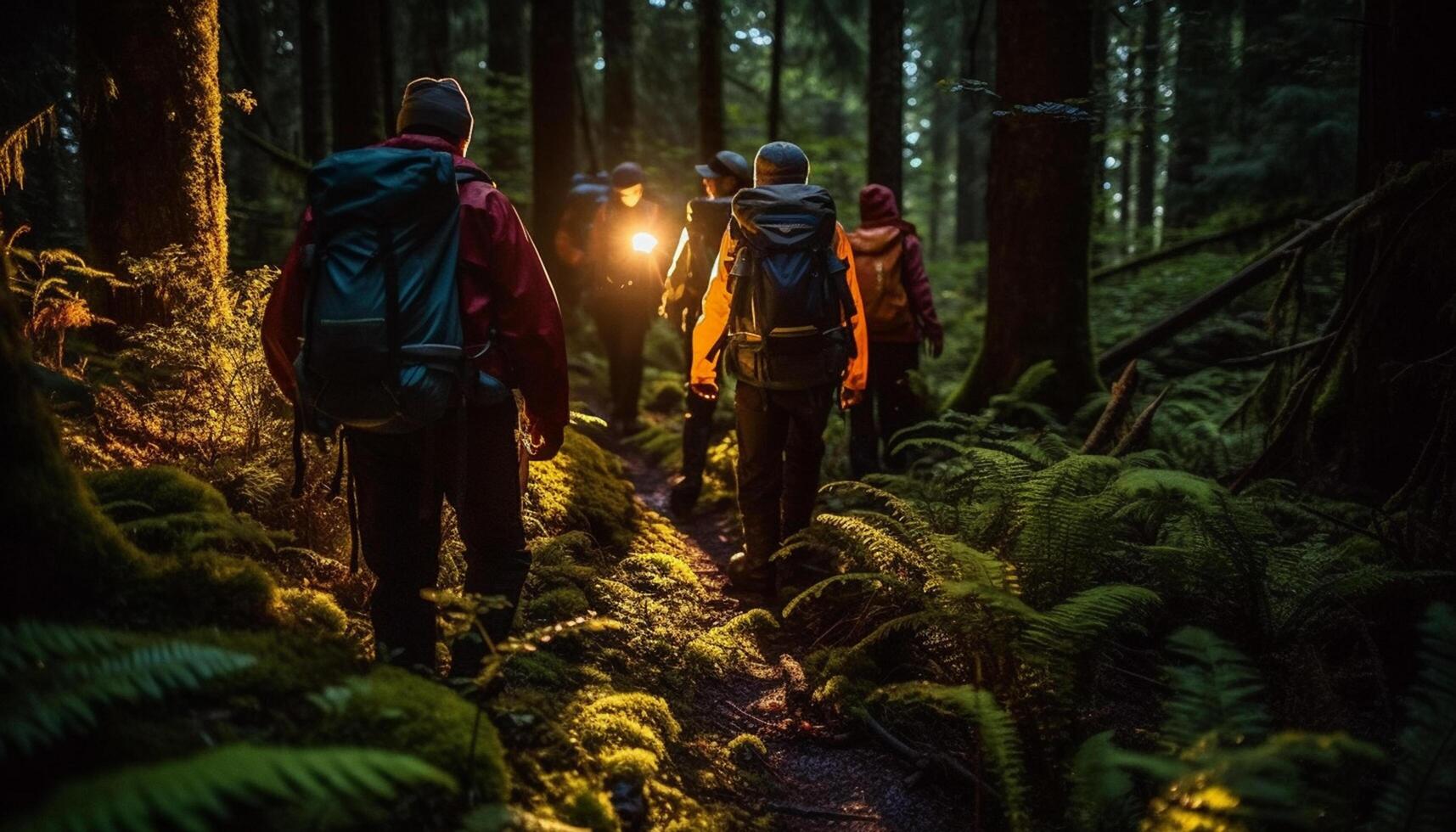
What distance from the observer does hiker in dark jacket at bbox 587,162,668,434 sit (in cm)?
890

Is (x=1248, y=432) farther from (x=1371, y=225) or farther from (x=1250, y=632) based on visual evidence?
(x=1250, y=632)

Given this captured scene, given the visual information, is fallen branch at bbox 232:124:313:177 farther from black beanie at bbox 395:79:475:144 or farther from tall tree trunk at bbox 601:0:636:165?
tall tree trunk at bbox 601:0:636:165

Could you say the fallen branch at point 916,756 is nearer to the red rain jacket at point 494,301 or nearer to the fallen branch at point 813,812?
Answer: the fallen branch at point 813,812

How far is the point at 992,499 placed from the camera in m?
4.73

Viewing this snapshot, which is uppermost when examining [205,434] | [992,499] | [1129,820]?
[205,434]

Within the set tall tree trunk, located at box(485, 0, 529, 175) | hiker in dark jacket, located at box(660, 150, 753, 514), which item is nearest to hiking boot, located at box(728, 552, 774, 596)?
hiker in dark jacket, located at box(660, 150, 753, 514)

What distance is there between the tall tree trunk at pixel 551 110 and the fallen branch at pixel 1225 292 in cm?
817

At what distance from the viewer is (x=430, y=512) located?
3.24 meters

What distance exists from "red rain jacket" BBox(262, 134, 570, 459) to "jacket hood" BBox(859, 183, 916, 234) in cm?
436

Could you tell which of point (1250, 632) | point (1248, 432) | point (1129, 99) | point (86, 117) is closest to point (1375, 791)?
point (1250, 632)

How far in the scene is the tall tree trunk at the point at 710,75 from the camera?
1254 cm

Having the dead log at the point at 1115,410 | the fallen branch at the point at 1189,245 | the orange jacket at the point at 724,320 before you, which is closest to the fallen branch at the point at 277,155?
the orange jacket at the point at 724,320

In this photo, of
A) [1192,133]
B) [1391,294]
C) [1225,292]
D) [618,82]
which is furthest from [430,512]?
[1192,133]

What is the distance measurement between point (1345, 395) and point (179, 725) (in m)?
6.89
